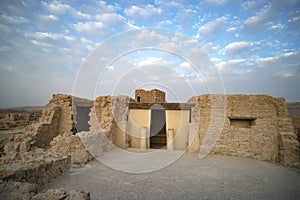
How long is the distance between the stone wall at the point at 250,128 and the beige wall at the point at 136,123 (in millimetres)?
3285

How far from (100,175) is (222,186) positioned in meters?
3.62

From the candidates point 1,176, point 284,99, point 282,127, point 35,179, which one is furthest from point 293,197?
point 1,176

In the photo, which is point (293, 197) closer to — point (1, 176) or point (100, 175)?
point (100, 175)

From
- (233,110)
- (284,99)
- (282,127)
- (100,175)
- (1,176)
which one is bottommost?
(100,175)

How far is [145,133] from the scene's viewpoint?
32.8ft

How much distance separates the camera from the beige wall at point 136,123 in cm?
1021

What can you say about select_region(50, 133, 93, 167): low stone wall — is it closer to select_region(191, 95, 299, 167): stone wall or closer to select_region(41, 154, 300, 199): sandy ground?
select_region(41, 154, 300, 199): sandy ground

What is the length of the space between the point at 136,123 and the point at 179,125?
2.65 m

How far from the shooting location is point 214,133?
8258 millimetres

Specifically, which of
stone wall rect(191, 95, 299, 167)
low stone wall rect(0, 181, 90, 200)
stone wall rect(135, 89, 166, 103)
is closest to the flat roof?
stone wall rect(191, 95, 299, 167)

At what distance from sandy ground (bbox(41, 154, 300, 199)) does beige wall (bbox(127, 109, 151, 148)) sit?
3.76 meters

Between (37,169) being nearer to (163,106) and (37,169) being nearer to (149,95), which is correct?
(163,106)

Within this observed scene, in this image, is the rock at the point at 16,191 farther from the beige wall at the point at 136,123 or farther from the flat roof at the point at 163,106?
the flat roof at the point at 163,106

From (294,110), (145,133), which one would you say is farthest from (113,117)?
(294,110)
